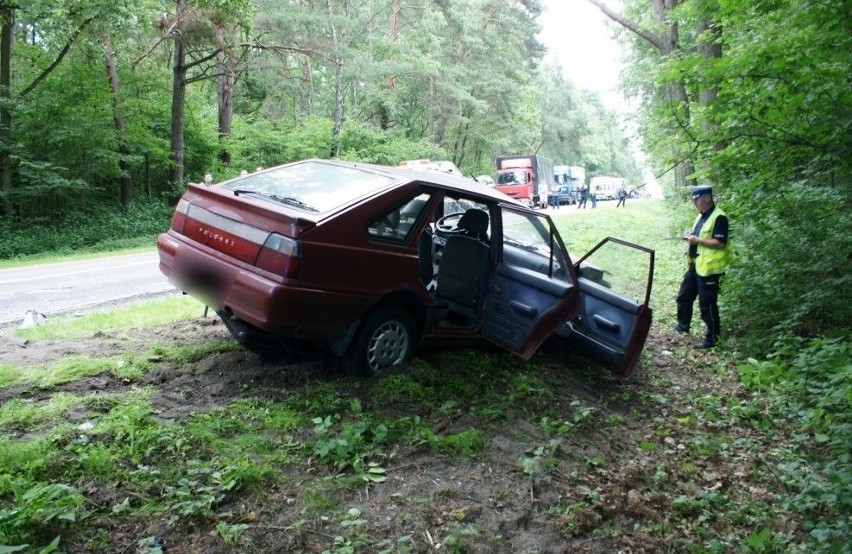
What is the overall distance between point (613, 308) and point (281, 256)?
3.10 meters

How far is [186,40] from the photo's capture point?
18.7 metres

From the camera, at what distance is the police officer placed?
6871mm

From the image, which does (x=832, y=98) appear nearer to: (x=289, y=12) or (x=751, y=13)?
(x=751, y=13)

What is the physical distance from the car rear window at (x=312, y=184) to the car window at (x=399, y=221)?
0.22 m

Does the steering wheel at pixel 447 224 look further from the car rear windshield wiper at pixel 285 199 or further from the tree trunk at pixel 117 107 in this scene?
the tree trunk at pixel 117 107

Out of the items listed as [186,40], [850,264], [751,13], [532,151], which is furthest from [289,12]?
[532,151]

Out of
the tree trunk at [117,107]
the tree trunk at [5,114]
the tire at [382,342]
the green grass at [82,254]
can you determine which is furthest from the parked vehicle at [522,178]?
the tire at [382,342]

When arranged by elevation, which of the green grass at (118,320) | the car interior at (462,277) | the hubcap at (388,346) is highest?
the car interior at (462,277)

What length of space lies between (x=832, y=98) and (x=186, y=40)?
17.7m

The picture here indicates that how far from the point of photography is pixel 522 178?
33281mm

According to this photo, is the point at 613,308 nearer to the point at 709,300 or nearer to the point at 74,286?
the point at 709,300

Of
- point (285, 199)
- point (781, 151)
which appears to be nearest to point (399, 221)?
point (285, 199)

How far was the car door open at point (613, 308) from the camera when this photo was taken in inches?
214

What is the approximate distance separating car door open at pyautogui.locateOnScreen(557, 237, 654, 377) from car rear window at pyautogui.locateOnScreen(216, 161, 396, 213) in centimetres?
221
